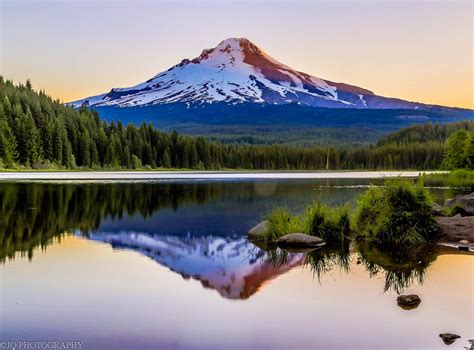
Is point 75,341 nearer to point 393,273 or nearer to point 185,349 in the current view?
point 185,349

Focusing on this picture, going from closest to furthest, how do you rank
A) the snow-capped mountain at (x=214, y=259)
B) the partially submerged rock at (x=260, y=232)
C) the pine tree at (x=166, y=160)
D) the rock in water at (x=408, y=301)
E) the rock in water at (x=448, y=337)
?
the rock in water at (x=448, y=337) → the rock in water at (x=408, y=301) → the snow-capped mountain at (x=214, y=259) → the partially submerged rock at (x=260, y=232) → the pine tree at (x=166, y=160)

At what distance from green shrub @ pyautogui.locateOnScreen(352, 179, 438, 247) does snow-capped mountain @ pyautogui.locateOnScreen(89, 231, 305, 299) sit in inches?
143

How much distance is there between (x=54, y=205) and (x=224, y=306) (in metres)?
22.8

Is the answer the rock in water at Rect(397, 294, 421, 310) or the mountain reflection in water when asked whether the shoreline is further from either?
the rock in water at Rect(397, 294, 421, 310)

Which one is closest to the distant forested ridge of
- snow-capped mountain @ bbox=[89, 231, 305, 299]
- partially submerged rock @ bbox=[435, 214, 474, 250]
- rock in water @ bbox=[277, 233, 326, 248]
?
partially submerged rock @ bbox=[435, 214, 474, 250]

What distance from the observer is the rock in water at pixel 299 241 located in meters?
20.1

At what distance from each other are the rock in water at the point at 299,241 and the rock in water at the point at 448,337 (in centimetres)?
957

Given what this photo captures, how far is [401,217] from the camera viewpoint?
67.9 ft

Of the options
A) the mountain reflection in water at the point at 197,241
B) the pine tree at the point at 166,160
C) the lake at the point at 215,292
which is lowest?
the pine tree at the point at 166,160

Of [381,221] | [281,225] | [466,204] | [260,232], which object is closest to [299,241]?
[281,225]

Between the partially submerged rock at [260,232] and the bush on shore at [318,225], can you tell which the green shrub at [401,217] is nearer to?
the bush on shore at [318,225]

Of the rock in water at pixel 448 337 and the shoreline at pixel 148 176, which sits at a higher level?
the rock in water at pixel 448 337

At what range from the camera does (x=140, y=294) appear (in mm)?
13172

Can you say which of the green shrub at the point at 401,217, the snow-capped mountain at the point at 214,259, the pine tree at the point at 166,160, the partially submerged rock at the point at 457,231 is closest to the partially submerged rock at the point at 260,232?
the snow-capped mountain at the point at 214,259
